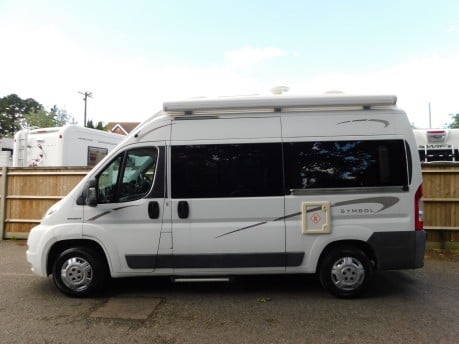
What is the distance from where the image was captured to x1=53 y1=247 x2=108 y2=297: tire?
5.08m

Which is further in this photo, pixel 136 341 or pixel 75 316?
pixel 75 316

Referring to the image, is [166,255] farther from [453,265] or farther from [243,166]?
[453,265]

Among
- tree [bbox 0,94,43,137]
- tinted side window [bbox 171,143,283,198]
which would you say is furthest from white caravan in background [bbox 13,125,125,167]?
tree [bbox 0,94,43,137]

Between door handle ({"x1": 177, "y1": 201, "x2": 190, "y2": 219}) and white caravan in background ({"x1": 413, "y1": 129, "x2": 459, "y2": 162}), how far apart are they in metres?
7.49

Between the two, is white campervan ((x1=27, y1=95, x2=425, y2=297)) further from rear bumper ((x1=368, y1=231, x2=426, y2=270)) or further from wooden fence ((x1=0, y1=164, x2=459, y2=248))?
wooden fence ((x1=0, y1=164, x2=459, y2=248))

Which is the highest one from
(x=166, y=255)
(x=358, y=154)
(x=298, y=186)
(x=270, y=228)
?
(x=358, y=154)

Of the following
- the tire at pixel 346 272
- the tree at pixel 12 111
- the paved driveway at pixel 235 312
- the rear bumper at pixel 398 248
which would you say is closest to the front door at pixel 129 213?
the paved driveway at pixel 235 312

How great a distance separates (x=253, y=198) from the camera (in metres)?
4.96

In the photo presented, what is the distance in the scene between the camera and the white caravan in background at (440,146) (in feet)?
32.8

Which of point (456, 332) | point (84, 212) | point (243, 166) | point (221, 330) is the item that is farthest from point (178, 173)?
point (456, 332)

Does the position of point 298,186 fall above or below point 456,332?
above

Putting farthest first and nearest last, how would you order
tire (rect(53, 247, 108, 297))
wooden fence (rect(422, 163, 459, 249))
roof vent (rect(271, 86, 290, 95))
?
wooden fence (rect(422, 163, 459, 249)) → roof vent (rect(271, 86, 290, 95)) → tire (rect(53, 247, 108, 297))

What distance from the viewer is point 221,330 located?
4.18 metres

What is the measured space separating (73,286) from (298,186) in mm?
3257
